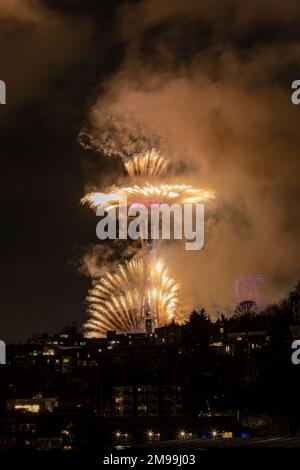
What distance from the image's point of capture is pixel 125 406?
79.2 m

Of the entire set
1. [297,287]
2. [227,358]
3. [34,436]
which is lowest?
[34,436]

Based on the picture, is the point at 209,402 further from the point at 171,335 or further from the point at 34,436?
Result: the point at 171,335

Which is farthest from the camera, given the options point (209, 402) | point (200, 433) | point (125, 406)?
point (125, 406)

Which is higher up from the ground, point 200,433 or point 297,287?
point 297,287

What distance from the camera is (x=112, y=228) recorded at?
6106 centimetres

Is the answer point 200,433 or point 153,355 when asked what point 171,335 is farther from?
point 200,433

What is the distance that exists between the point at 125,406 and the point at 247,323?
19.6 metres

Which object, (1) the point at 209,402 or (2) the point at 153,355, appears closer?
(1) the point at 209,402

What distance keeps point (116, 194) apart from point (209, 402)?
1909cm
